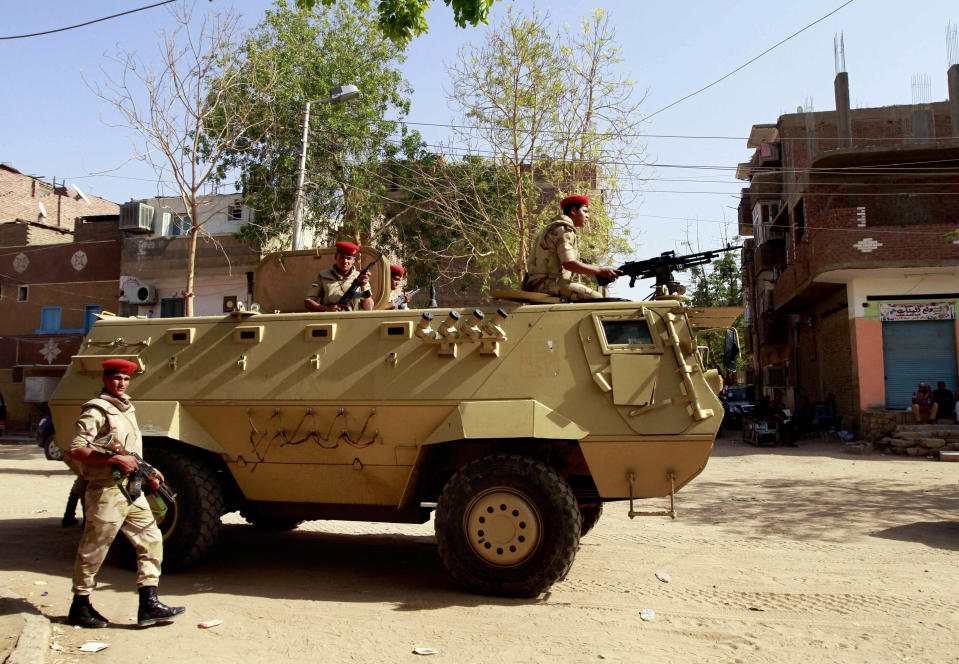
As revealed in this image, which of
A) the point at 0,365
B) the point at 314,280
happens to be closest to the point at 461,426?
the point at 314,280

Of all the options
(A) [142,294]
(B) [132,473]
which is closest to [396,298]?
(B) [132,473]

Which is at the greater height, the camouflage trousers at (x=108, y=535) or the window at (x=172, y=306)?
the window at (x=172, y=306)

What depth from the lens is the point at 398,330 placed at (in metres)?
6.46

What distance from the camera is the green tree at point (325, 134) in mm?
19703

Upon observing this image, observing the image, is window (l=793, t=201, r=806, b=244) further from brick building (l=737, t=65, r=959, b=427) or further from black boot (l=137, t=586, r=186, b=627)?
→ black boot (l=137, t=586, r=186, b=627)

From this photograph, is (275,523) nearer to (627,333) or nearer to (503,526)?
(503,526)

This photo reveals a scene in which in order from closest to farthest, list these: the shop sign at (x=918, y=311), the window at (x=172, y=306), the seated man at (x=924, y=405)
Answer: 1. the seated man at (x=924, y=405)
2. the shop sign at (x=918, y=311)
3. the window at (x=172, y=306)

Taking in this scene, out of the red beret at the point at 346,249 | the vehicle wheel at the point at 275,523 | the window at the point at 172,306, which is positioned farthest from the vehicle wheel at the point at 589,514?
the window at the point at 172,306

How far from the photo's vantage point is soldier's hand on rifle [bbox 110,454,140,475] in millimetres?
4977

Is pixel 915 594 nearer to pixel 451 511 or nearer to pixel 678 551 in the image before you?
pixel 678 551

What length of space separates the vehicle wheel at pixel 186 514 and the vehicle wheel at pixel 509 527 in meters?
1.94

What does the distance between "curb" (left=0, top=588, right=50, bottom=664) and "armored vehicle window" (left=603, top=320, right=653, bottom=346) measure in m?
4.11

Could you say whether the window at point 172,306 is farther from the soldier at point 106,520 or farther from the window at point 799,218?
the soldier at point 106,520

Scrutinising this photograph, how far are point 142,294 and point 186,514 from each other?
2123 centimetres
